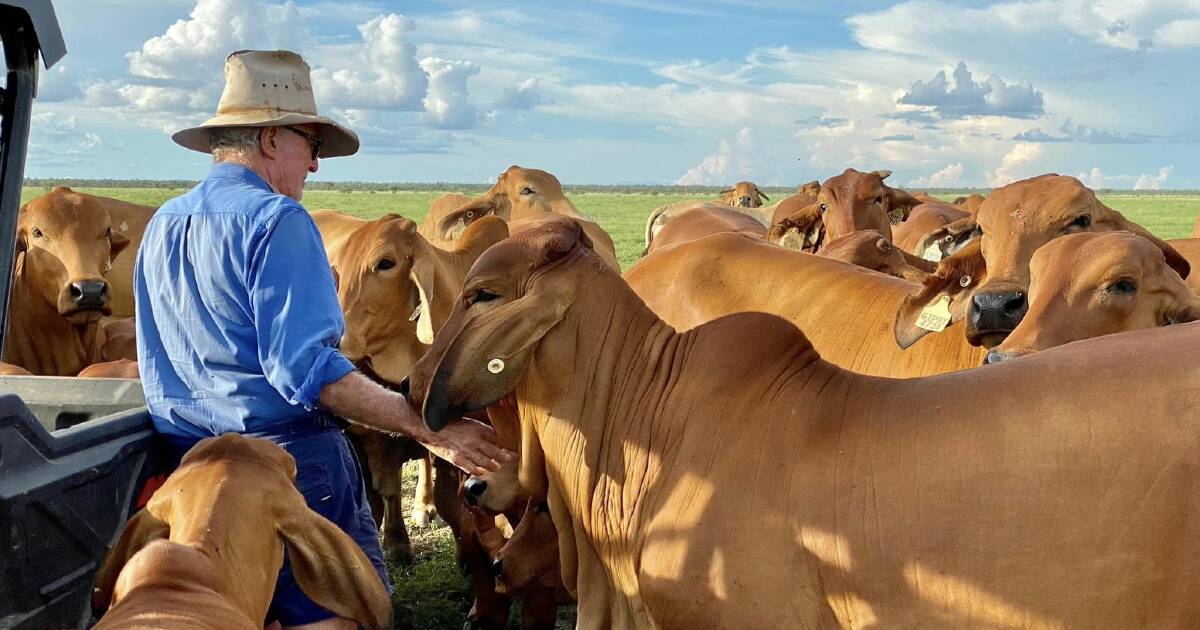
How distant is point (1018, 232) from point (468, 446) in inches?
109

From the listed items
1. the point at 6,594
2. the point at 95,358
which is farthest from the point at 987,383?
the point at 95,358

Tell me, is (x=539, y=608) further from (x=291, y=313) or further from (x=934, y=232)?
(x=934, y=232)

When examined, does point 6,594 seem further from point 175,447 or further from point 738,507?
point 738,507

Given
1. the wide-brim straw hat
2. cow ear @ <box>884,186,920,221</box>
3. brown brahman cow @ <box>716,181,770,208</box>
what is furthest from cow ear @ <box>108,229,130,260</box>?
brown brahman cow @ <box>716,181,770,208</box>

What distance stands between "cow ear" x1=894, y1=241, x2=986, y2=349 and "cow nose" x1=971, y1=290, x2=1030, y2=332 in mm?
422

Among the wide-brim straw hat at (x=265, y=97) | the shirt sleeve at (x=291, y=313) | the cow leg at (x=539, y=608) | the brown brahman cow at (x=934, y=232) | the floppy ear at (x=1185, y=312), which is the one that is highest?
the wide-brim straw hat at (x=265, y=97)

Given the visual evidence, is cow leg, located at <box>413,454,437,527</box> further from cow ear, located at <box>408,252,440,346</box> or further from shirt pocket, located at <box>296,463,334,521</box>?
shirt pocket, located at <box>296,463,334,521</box>

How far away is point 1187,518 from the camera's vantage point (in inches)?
99.4

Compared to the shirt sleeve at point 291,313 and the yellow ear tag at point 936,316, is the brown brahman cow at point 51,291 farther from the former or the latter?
the yellow ear tag at point 936,316

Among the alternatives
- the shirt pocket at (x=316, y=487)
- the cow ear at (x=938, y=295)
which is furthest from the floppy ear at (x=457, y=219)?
the shirt pocket at (x=316, y=487)

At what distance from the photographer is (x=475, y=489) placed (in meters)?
3.80

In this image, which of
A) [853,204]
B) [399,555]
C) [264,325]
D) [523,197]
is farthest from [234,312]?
[523,197]

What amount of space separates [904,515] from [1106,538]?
462 mm

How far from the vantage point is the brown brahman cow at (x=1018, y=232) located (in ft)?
15.3
